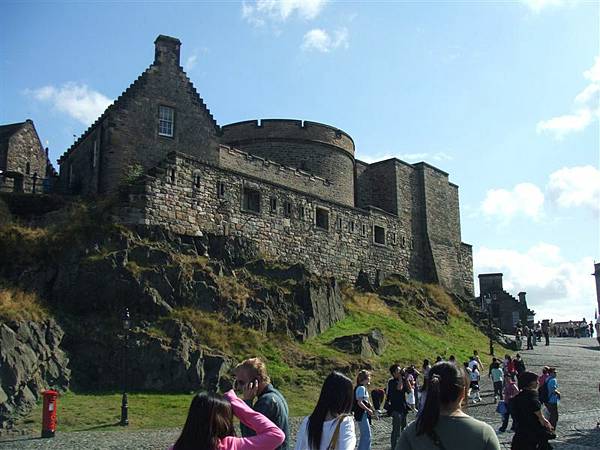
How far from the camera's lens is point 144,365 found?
1900 centimetres

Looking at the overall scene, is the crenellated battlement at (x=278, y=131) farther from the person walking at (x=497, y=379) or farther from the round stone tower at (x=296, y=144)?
the person walking at (x=497, y=379)

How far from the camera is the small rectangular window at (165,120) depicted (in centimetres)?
2625

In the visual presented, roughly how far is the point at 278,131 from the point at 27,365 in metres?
20.9

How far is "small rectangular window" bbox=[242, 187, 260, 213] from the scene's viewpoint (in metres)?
28.1

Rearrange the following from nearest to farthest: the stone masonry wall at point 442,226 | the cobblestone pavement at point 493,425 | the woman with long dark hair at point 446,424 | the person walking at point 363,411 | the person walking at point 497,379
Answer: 1. the woman with long dark hair at point 446,424
2. the person walking at point 363,411
3. the cobblestone pavement at point 493,425
4. the person walking at point 497,379
5. the stone masonry wall at point 442,226

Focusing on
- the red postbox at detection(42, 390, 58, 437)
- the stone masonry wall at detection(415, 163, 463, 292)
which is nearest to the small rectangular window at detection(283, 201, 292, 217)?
the stone masonry wall at detection(415, 163, 463, 292)

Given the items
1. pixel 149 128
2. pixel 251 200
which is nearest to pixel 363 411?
pixel 149 128

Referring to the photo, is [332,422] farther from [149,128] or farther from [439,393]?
[149,128]

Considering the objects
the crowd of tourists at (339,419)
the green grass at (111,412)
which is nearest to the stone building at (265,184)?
the green grass at (111,412)

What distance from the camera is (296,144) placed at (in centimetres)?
3459

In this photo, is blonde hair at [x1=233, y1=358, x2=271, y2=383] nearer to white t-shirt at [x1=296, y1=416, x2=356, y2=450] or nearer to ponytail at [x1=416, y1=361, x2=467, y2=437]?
white t-shirt at [x1=296, y1=416, x2=356, y2=450]

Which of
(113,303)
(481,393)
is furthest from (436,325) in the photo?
(113,303)

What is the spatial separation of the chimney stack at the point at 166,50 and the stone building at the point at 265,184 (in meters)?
0.04

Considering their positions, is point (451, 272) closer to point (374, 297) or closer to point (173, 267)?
point (374, 297)
